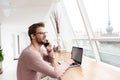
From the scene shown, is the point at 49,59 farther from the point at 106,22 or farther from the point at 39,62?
the point at 106,22

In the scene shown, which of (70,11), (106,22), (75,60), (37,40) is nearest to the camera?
(37,40)

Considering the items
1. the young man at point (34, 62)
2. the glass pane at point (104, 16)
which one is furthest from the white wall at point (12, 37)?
the young man at point (34, 62)

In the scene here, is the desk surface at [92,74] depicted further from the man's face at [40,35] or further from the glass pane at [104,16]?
the glass pane at [104,16]

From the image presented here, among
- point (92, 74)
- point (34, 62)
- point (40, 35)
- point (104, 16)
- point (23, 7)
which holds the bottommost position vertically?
point (92, 74)

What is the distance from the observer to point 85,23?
477cm

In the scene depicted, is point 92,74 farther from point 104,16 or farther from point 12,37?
point 12,37

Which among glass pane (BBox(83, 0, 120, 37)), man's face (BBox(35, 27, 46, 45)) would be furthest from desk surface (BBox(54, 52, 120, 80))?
glass pane (BBox(83, 0, 120, 37))

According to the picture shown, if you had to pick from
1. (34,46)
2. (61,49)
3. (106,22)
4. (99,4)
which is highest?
(99,4)

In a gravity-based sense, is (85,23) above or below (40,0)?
below

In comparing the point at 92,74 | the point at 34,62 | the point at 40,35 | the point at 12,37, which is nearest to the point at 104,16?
the point at 92,74

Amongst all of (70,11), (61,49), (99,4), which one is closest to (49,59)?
(99,4)

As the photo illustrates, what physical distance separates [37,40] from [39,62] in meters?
0.32

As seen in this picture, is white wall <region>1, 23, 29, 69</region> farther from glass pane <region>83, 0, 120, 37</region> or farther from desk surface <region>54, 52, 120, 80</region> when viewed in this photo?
desk surface <region>54, 52, 120, 80</region>

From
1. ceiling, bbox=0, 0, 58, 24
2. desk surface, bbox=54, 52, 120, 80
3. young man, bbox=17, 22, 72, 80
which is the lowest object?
desk surface, bbox=54, 52, 120, 80
